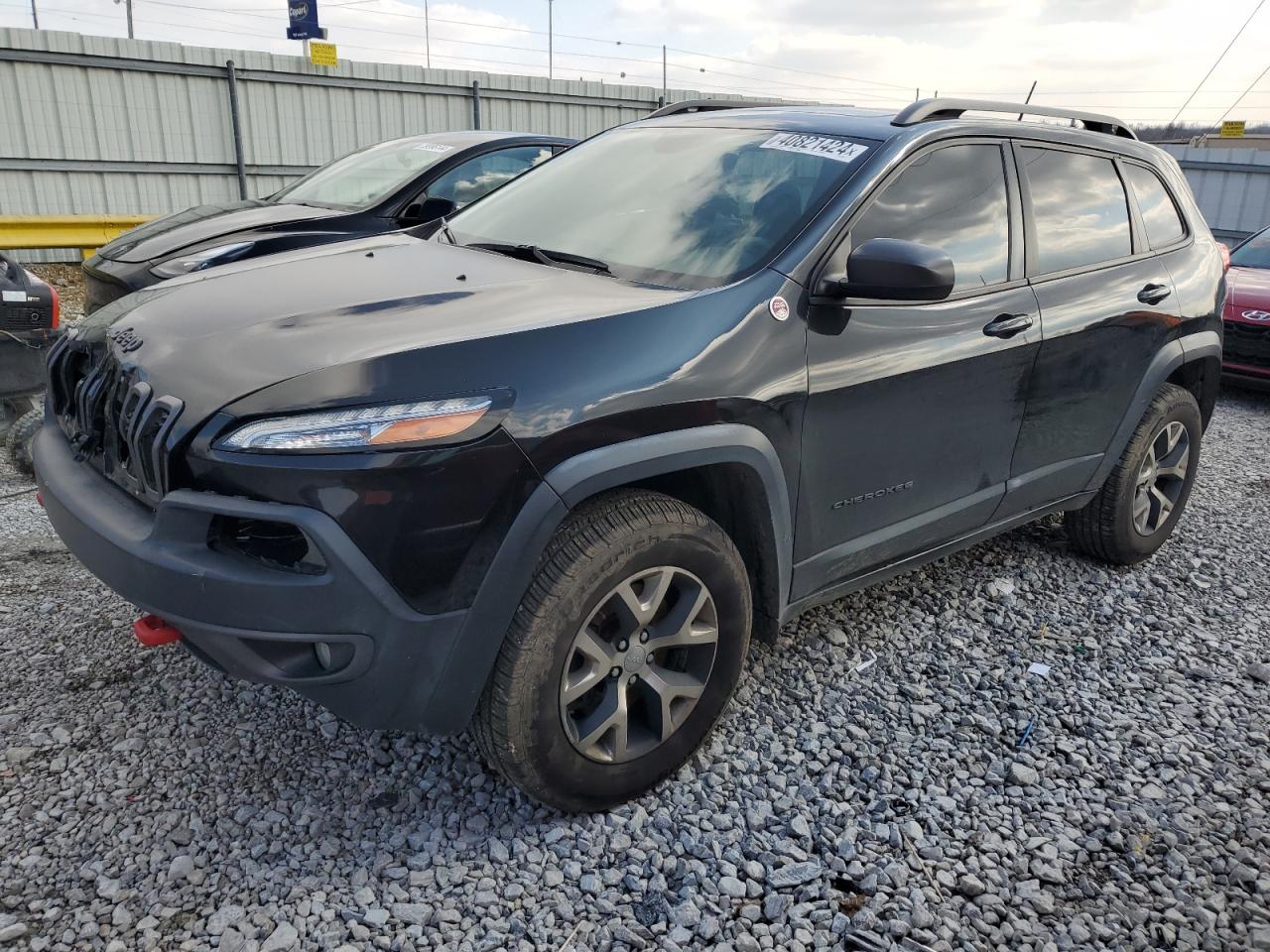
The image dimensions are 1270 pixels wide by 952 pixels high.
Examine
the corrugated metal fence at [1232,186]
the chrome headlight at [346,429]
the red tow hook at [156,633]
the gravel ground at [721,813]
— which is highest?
the chrome headlight at [346,429]

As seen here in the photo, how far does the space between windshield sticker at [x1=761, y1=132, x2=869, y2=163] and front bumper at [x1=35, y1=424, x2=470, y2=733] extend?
5.97 feet

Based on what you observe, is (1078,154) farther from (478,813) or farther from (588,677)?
(478,813)

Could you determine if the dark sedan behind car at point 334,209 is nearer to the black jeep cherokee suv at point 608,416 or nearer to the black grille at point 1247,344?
the black jeep cherokee suv at point 608,416

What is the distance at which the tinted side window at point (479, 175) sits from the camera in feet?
20.9

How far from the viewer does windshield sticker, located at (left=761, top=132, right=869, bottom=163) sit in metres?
2.92

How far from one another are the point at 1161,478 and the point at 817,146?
242 centimetres

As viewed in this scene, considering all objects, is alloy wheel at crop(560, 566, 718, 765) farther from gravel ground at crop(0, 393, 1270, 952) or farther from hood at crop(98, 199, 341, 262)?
hood at crop(98, 199, 341, 262)

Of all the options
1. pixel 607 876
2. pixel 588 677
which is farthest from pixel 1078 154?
pixel 607 876

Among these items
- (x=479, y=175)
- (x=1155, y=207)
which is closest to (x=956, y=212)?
(x=1155, y=207)

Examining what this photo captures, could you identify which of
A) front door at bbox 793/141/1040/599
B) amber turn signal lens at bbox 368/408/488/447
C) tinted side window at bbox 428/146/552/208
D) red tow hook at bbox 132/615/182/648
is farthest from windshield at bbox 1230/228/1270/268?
red tow hook at bbox 132/615/182/648

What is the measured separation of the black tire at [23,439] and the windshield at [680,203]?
2.84m

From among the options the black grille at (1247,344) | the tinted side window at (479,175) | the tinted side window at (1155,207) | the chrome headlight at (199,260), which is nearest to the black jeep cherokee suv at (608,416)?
the tinted side window at (1155,207)

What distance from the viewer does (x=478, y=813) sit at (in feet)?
8.33

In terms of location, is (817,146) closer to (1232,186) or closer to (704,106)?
(704,106)
